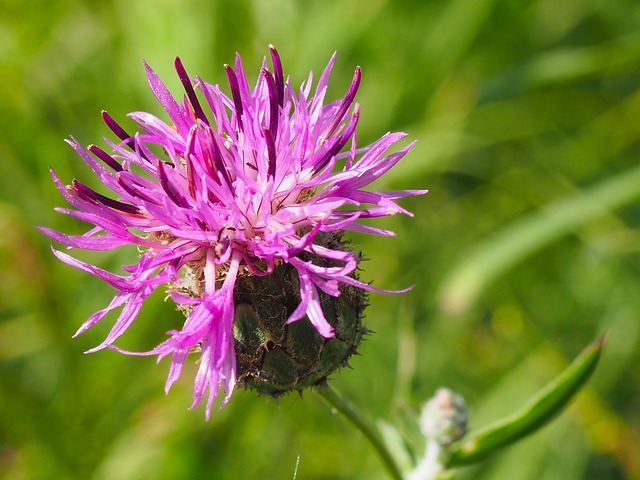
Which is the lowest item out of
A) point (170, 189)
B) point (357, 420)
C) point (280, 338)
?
point (357, 420)

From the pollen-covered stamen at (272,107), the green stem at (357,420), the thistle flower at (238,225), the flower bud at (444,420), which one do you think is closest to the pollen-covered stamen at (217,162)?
the thistle flower at (238,225)

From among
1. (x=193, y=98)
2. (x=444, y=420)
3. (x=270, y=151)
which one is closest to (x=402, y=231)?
(x=444, y=420)

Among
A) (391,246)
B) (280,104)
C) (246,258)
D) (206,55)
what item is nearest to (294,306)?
(246,258)

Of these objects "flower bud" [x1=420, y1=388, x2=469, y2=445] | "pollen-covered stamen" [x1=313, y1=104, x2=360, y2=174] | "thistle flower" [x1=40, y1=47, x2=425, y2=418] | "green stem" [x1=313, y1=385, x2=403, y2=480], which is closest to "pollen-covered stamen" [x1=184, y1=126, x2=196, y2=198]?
"thistle flower" [x1=40, y1=47, x2=425, y2=418]

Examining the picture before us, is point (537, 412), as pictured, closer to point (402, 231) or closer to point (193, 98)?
point (193, 98)

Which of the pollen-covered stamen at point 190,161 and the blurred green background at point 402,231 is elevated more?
the pollen-covered stamen at point 190,161

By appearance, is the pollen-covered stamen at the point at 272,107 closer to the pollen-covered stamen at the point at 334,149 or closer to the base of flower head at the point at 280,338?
the pollen-covered stamen at the point at 334,149
